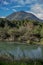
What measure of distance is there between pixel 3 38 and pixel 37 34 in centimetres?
1040

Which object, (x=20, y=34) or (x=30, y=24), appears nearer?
(x=20, y=34)

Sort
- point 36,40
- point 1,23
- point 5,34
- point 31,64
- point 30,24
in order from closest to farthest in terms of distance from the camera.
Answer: point 31,64, point 36,40, point 5,34, point 30,24, point 1,23

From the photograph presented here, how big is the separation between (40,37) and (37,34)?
1.37m

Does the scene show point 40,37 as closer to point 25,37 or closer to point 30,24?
point 25,37

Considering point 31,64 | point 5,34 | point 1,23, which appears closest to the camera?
point 31,64

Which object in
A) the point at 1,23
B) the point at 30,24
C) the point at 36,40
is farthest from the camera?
the point at 1,23

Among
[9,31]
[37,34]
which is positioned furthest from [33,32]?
[9,31]

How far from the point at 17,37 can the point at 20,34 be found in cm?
232

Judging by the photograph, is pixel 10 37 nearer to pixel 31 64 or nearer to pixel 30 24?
pixel 30 24

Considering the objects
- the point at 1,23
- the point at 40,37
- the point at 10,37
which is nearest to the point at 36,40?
the point at 40,37

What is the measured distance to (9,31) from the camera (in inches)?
2648

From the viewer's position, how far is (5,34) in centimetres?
6581

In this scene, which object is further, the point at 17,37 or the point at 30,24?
the point at 30,24

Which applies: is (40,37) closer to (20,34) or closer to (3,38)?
(20,34)
